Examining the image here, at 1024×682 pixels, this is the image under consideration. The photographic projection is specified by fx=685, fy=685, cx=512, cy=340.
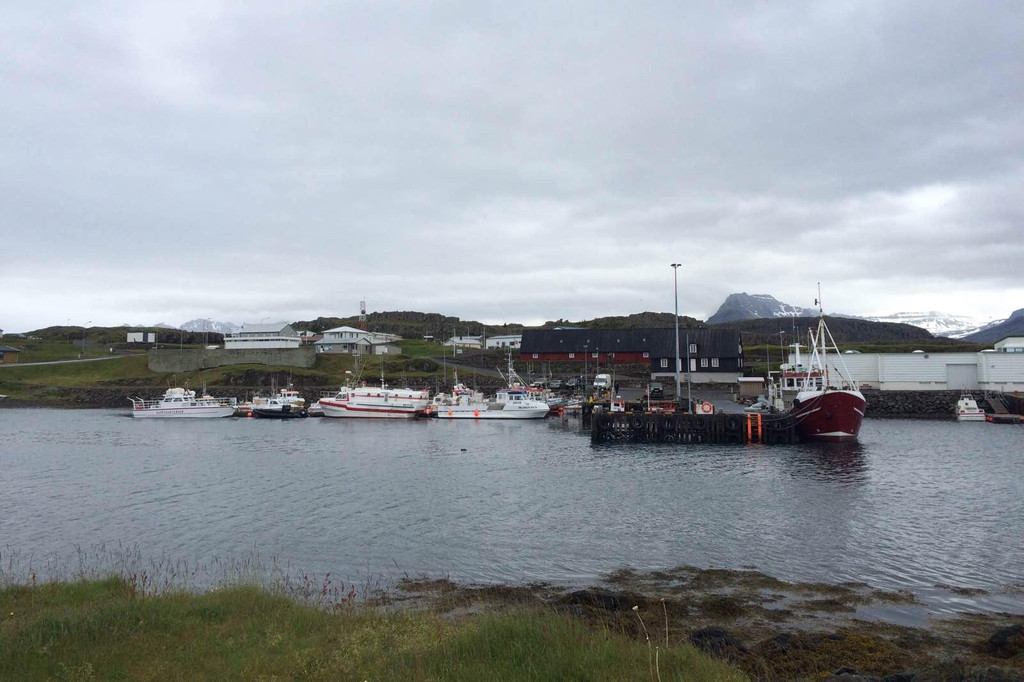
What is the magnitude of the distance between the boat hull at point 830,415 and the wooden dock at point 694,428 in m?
1.01

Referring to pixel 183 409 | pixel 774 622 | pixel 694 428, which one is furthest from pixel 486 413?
pixel 774 622

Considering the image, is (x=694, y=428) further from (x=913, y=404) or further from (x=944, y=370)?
(x=944, y=370)

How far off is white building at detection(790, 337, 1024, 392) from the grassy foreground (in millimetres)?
71946

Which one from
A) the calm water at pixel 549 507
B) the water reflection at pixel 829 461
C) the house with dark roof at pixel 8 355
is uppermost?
the house with dark roof at pixel 8 355

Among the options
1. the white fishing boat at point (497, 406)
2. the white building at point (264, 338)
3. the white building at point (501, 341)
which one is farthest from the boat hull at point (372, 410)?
the white building at point (501, 341)

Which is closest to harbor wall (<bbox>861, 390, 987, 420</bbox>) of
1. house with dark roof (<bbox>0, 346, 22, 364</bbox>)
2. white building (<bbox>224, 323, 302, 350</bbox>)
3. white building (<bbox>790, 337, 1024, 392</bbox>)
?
white building (<bbox>790, 337, 1024, 392</bbox>)

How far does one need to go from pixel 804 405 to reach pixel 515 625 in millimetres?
47339

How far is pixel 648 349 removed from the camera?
100000 millimetres

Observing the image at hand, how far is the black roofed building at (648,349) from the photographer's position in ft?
305

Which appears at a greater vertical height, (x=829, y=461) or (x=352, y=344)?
(x=352, y=344)

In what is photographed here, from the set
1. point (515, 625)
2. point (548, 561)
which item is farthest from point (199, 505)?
point (515, 625)

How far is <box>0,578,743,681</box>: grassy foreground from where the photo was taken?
8.78 m

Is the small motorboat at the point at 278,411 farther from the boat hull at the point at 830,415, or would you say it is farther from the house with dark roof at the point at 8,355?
the house with dark roof at the point at 8,355

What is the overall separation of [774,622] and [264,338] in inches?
4791
